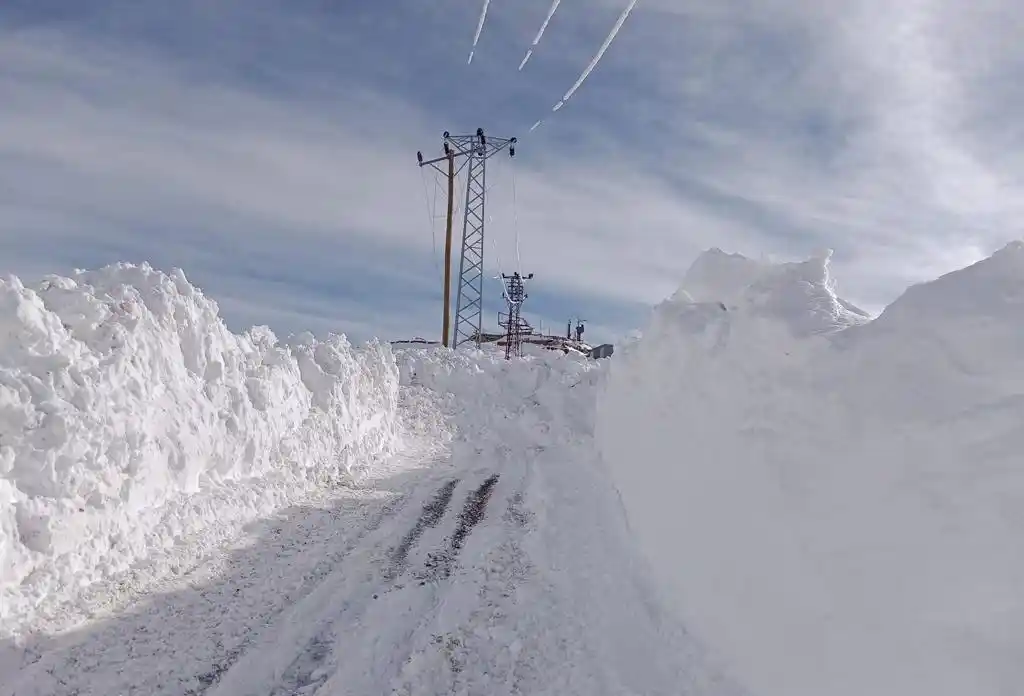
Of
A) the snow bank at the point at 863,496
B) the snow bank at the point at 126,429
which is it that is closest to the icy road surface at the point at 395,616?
the snow bank at the point at 126,429

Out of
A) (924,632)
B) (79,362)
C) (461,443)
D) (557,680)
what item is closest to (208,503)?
(79,362)

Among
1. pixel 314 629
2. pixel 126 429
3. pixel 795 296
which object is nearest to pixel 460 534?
pixel 314 629

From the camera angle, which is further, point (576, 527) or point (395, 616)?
point (576, 527)

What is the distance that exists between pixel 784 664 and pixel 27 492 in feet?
23.0

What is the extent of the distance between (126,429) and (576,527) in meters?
6.27

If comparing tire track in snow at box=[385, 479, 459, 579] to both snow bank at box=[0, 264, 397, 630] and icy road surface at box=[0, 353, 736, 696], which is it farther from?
snow bank at box=[0, 264, 397, 630]

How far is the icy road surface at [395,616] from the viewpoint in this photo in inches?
234

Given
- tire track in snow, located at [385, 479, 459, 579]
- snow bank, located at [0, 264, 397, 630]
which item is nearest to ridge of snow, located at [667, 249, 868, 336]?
tire track in snow, located at [385, 479, 459, 579]

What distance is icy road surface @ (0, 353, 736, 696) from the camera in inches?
234

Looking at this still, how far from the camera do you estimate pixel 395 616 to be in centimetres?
724

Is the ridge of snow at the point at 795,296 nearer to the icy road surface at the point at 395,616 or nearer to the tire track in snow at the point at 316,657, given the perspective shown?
the icy road surface at the point at 395,616

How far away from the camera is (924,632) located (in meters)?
4.45

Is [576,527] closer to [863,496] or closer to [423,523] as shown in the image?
[423,523]

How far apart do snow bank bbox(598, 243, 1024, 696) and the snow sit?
21 mm
